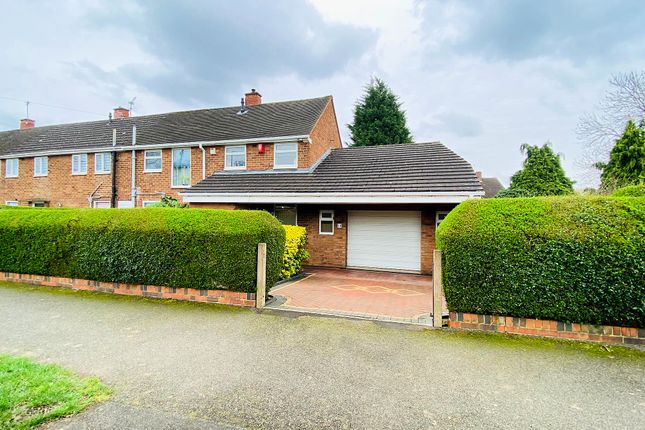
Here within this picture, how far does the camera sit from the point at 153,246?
691cm

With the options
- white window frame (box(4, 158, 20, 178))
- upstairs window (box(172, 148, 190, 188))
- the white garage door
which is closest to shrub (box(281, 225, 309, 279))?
the white garage door

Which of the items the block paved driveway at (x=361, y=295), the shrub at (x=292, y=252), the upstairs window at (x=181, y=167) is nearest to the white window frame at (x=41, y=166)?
the upstairs window at (x=181, y=167)

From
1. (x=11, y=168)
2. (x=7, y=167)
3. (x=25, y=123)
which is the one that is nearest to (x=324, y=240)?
(x=11, y=168)

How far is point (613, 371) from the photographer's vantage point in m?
3.90

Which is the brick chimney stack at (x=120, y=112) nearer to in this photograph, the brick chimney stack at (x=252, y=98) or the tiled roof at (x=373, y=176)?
the brick chimney stack at (x=252, y=98)

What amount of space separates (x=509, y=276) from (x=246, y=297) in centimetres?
468

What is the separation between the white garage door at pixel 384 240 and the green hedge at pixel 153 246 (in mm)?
5896

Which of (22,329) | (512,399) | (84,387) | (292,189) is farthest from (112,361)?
(292,189)

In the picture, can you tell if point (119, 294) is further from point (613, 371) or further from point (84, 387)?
point (613, 371)

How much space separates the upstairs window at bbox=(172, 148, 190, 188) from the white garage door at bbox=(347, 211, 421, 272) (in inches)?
360

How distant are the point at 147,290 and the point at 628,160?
15830 mm

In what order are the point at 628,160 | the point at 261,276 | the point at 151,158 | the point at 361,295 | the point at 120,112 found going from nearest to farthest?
the point at 261,276 → the point at 361,295 → the point at 628,160 → the point at 151,158 → the point at 120,112

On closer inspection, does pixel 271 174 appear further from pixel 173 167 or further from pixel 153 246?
pixel 153 246

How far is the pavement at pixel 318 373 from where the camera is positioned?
289cm
